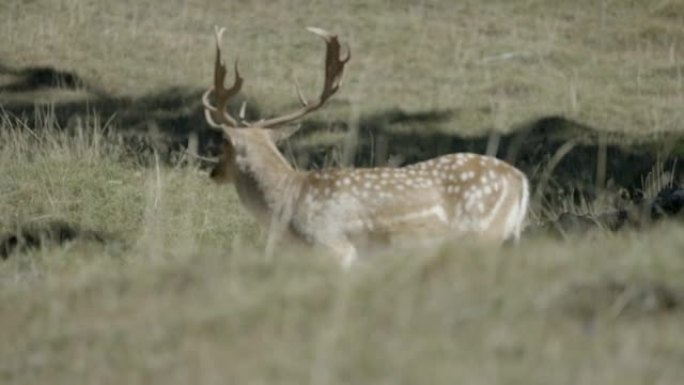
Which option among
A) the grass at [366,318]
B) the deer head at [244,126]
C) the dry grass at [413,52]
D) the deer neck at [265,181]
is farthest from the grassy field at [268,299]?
the dry grass at [413,52]

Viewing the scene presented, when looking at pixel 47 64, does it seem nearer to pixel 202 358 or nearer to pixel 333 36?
pixel 333 36

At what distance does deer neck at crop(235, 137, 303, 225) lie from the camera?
9984 mm

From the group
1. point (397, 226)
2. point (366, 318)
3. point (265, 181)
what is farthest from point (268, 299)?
point (265, 181)

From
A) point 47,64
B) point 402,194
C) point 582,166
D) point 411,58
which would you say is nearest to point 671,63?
point 411,58

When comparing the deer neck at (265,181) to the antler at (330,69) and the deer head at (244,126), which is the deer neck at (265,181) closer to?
the deer head at (244,126)

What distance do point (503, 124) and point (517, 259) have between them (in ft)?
45.9

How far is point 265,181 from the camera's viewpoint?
10.1 metres

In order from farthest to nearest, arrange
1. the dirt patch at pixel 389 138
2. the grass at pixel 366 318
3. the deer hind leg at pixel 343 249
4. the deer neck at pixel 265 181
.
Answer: the dirt patch at pixel 389 138 < the deer neck at pixel 265 181 < the deer hind leg at pixel 343 249 < the grass at pixel 366 318

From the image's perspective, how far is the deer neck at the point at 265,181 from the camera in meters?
9.98

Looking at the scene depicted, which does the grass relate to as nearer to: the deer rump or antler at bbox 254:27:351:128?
the deer rump

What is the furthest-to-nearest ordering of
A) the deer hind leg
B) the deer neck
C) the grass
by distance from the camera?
1. the deer neck
2. the deer hind leg
3. the grass

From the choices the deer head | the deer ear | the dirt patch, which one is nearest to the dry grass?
the dirt patch

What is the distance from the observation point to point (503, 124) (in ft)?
65.2

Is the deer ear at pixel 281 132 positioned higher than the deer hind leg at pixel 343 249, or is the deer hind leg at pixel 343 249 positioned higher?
the deer ear at pixel 281 132
